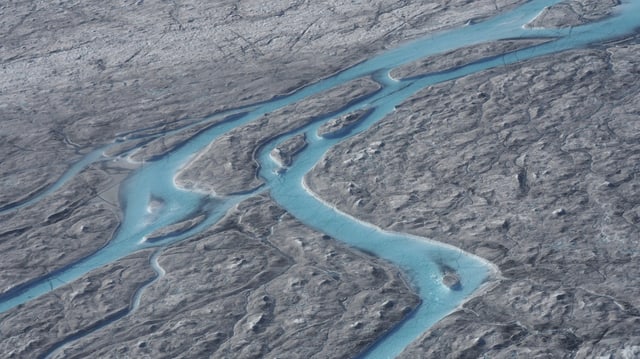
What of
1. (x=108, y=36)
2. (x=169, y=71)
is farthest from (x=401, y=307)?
(x=108, y=36)

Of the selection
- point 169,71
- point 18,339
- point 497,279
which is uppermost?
point 169,71

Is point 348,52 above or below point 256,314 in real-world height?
above

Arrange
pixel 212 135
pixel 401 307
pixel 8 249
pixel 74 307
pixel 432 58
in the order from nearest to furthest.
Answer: pixel 401 307, pixel 74 307, pixel 8 249, pixel 212 135, pixel 432 58

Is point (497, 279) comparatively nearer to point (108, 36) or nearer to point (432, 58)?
point (432, 58)

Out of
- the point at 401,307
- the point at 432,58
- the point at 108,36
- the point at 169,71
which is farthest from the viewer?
the point at 108,36

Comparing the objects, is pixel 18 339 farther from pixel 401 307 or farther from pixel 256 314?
pixel 401 307

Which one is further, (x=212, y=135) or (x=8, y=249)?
(x=212, y=135)
